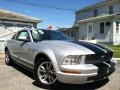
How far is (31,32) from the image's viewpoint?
7531 millimetres

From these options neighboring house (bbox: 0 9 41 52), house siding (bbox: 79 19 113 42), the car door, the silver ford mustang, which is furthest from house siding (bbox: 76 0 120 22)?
the silver ford mustang

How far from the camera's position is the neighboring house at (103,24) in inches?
1097

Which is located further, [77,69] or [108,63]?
[108,63]

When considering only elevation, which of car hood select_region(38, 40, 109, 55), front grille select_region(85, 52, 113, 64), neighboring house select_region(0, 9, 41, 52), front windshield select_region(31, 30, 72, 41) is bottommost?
front grille select_region(85, 52, 113, 64)

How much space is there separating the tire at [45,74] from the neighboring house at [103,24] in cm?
2227

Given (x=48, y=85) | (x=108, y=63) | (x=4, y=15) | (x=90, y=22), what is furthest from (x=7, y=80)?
(x=90, y=22)

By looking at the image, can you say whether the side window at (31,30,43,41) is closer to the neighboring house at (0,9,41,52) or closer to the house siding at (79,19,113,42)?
the neighboring house at (0,9,41,52)

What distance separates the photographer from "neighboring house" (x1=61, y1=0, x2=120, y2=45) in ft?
91.5

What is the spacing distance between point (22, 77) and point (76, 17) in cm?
3527

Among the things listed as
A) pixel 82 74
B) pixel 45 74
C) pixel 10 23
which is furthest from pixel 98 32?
pixel 82 74

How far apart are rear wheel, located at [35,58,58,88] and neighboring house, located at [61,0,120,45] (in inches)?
877

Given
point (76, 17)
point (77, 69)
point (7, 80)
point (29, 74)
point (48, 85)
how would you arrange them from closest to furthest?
point (77, 69)
point (48, 85)
point (7, 80)
point (29, 74)
point (76, 17)

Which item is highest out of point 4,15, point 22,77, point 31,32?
point 4,15

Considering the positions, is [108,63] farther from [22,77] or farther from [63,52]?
[22,77]
